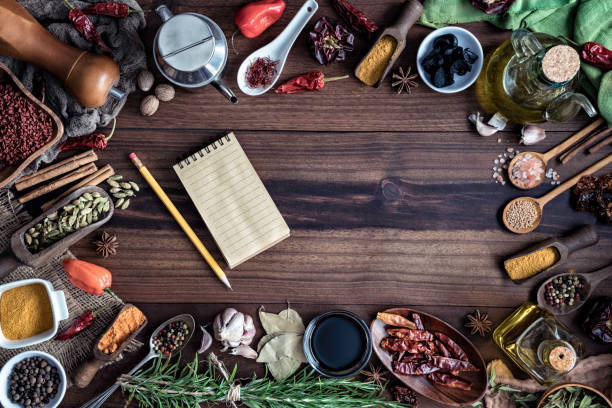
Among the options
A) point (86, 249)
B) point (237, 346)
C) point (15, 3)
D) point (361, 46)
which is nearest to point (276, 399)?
point (237, 346)

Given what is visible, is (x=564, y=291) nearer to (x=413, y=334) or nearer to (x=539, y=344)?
(x=539, y=344)

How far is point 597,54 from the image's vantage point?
1395 millimetres

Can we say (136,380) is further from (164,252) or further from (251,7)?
(251,7)

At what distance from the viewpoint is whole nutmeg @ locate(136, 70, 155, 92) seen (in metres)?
1.45

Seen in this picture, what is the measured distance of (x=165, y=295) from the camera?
59.6 inches

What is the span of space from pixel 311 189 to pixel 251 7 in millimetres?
593

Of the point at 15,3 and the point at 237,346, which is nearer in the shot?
the point at 15,3

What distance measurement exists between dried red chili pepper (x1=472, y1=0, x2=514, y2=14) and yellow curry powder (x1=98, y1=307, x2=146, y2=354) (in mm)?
1439

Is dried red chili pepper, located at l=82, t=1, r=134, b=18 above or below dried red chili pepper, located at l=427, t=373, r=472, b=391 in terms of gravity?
above

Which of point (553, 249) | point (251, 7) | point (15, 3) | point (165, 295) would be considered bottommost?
point (553, 249)

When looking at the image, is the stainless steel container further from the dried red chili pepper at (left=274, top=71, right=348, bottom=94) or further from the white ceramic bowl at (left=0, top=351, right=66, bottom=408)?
the white ceramic bowl at (left=0, top=351, right=66, bottom=408)

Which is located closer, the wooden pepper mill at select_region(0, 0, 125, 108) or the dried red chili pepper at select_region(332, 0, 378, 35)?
the wooden pepper mill at select_region(0, 0, 125, 108)

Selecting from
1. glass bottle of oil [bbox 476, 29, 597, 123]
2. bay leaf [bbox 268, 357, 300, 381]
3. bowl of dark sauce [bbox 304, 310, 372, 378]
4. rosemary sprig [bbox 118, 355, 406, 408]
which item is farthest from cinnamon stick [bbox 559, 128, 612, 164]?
bay leaf [bbox 268, 357, 300, 381]

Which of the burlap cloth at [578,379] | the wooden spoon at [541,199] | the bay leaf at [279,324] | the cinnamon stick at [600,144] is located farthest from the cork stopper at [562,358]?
the bay leaf at [279,324]
